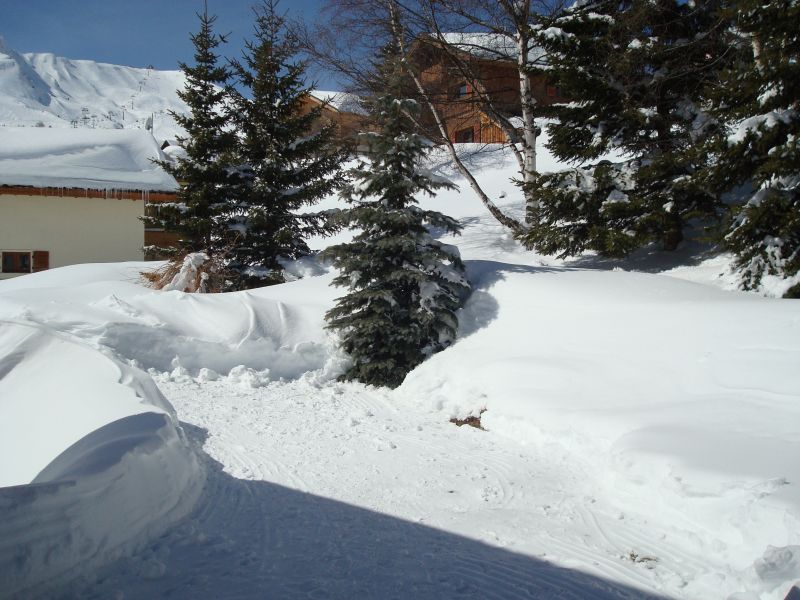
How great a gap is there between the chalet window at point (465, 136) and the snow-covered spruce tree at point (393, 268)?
22.0 m

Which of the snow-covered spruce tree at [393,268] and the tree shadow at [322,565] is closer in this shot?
the tree shadow at [322,565]

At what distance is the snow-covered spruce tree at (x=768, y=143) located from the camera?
24.1ft

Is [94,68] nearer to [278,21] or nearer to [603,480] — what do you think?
[278,21]

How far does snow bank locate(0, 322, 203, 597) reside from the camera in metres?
2.55

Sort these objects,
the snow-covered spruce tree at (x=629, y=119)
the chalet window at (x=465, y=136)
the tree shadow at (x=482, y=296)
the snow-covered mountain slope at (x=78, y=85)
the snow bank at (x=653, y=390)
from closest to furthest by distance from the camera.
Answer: the snow bank at (x=653, y=390) < the tree shadow at (x=482, y=296) < the snow-covered spruce tree at (x=629, y=119) < the chalet window at (x=465, y=136) < the snow-covered mountain slope at (x=78, y=85)

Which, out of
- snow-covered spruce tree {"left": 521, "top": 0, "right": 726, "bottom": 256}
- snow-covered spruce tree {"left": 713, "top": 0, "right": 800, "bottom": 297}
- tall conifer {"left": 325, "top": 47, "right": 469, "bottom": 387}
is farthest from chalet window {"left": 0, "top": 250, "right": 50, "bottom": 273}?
snow-covered spruce tree {"left": 713, "top": 0, "right": 800, "bottom": 297}

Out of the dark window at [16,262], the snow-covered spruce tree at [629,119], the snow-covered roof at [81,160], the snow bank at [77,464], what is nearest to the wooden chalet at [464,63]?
the snow-covered spruce tree at [629,119]

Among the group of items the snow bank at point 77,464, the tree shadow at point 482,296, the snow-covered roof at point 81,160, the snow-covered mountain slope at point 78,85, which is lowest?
the snow bank at point 77,464

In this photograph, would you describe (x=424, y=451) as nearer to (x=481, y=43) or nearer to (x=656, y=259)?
(x=656, y=259)

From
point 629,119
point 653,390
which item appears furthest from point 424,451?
point 629,119

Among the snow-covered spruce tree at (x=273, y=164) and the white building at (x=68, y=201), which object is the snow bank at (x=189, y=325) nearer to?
the snow-covered spruce tree at (x=273, y=164)

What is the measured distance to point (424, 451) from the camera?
553cm

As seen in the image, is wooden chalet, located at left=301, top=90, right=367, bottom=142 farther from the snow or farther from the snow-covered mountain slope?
the snow-covered mountain slope

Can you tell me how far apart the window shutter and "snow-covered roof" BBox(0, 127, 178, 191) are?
7.29ft
